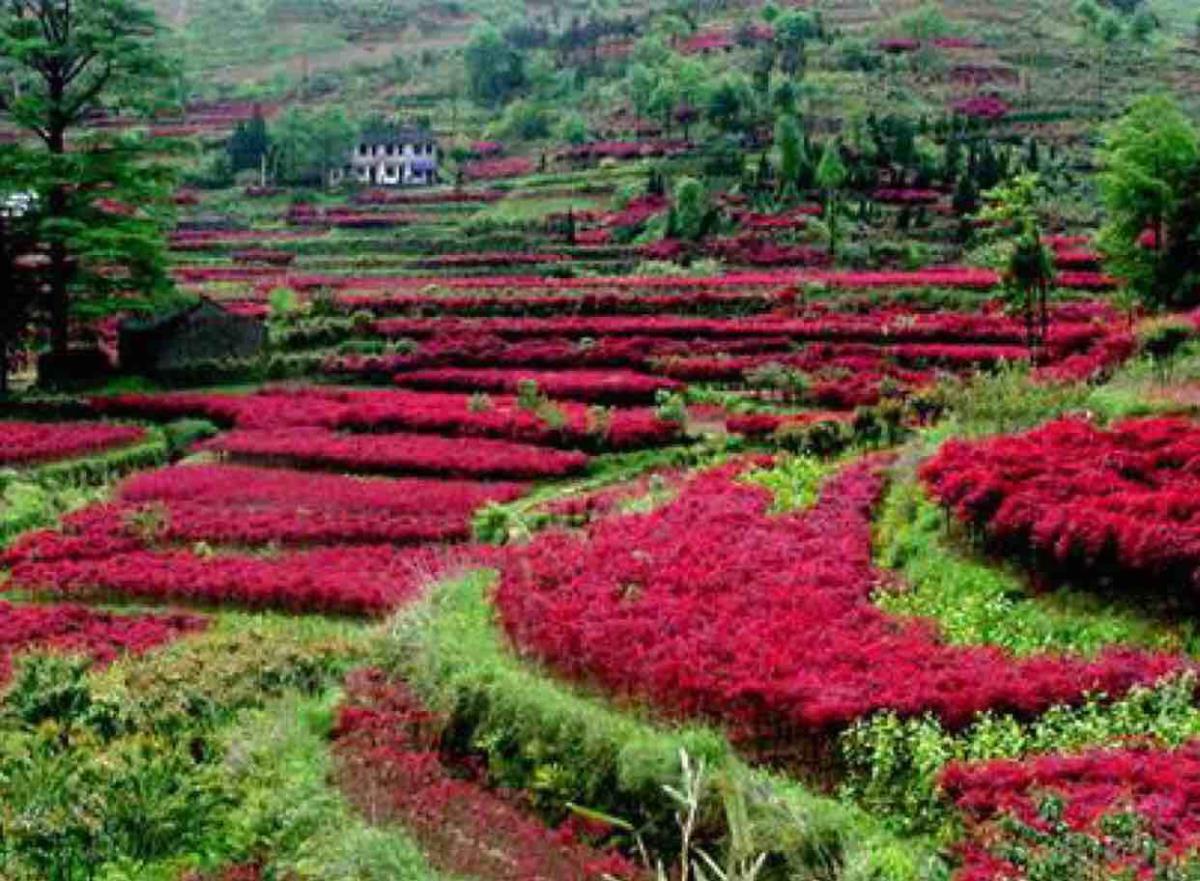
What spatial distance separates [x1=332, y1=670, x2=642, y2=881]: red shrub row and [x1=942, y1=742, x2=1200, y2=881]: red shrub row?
137 inches

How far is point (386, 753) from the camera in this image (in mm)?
18656

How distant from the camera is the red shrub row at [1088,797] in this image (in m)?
13.0

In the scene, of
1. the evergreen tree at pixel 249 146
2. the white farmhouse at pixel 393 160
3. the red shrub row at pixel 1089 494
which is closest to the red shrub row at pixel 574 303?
the red shrub row at pixel 1089 494

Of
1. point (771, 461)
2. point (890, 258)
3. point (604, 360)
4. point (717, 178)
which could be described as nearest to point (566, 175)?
point (717, 178)

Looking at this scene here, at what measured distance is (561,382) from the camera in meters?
44.8

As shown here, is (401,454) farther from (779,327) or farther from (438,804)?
(438,804)

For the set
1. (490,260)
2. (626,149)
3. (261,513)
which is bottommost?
(261,513)

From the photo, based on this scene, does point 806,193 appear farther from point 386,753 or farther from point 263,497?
point 386,753

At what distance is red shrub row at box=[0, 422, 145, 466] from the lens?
3825 cm

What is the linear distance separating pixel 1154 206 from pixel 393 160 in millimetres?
76562

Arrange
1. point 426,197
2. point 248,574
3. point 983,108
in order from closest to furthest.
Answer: point 248,574 → point 426,197 → point 983,108

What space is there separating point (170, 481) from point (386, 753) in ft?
62.0

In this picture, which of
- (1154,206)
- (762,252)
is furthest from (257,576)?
(762,252)

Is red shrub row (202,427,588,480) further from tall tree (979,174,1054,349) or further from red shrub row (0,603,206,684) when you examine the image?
tall tree (979,174,1054,349)
